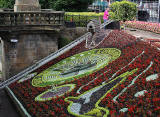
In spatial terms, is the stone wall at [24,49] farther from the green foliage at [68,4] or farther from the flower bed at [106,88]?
the green foliage at [68,4]

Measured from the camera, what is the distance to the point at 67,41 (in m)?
22.0

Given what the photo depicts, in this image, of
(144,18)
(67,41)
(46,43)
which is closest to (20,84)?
(46,43)

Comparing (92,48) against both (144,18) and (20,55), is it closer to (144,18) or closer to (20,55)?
(20,55)

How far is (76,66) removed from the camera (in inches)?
679

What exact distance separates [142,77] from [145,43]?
5614 mm

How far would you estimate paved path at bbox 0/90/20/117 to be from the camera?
13.9 m

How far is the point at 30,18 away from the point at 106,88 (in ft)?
33.1

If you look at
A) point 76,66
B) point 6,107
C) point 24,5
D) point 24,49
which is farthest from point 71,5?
point 6,107

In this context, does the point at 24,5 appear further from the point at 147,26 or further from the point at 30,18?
the point at 147,26

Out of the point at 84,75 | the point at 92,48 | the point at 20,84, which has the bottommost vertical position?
the point at 20,84

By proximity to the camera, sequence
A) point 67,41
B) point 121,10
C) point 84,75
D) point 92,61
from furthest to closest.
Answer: point 121,10 < point 67,41 < point 92,61 < point 84,75

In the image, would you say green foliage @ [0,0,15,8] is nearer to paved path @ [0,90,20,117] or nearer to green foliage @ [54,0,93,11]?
green foliage @ [54,0,93,11]

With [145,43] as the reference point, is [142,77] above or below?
below

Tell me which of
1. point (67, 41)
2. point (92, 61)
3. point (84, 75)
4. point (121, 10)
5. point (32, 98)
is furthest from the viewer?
point (121, 10)
